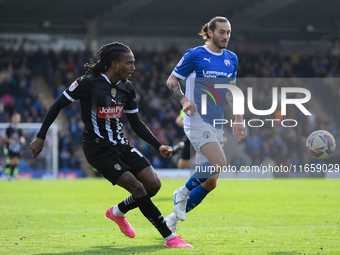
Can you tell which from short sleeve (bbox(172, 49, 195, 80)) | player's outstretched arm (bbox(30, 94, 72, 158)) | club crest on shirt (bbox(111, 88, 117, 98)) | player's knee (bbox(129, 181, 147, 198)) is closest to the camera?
player's outstretched arm (bbox(30, 94, 72, 158))

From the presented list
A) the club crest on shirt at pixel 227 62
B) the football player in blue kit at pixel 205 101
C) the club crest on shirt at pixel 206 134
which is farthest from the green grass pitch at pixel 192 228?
the club crest on shirt at pixel 227 62

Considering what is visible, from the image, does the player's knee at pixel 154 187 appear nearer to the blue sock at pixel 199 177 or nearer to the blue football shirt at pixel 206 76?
the blue sock at pixel 199 177

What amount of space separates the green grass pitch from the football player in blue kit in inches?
22.7

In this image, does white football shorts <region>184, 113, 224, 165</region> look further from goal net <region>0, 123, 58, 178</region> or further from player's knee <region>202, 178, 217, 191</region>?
goal net <region>0, 123, 58, 178</region>

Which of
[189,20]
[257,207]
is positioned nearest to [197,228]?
[257,207]

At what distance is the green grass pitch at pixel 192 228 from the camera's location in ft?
20.4

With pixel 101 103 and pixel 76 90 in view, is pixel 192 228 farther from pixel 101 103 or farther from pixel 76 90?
pixel 76 90

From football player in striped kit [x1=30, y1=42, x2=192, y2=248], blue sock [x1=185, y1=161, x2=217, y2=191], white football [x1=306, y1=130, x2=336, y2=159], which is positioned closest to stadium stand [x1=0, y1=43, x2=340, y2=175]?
white football [x1=306, y1=130, x2=336, y2=159]

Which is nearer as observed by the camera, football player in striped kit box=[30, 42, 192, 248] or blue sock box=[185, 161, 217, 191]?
football player in striped kit box=[30, 42, 192, 248]

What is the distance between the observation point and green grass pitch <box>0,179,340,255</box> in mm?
6209

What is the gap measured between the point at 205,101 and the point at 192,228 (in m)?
1.77

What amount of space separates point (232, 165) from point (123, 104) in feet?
59.3

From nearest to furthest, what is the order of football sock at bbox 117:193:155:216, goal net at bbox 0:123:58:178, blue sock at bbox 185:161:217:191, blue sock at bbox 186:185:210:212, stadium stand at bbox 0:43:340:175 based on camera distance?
1. football sock at bbox 117:193:155:216
2. blue sock at bbox 185:161:217:191
3. blue sock at bbox 186:185:210:212
4. goal net at bbox 0:123:58:178
5. stadium stand at bbox 0:43:340:175

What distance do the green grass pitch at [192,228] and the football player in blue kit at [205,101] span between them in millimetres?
577
